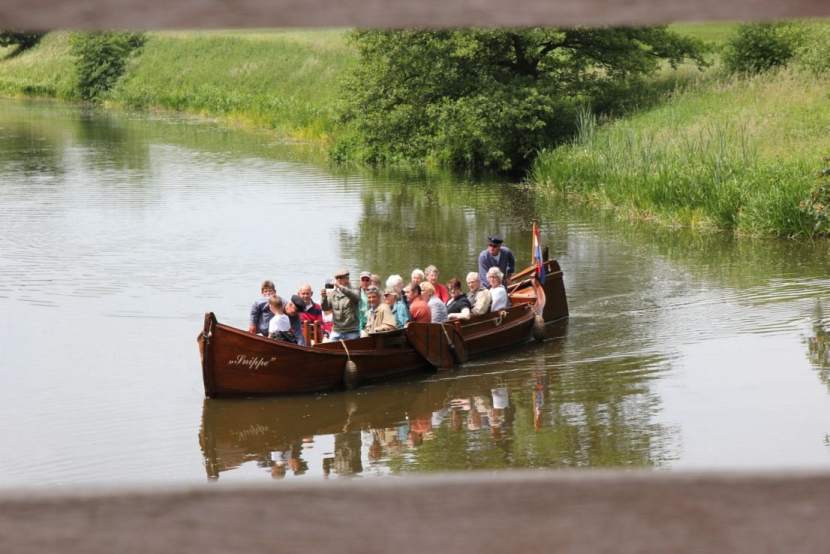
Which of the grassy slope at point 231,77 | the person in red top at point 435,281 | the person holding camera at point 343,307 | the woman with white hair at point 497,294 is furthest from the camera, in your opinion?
the grassy slope at point 231,77

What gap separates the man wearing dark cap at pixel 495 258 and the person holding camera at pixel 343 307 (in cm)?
256

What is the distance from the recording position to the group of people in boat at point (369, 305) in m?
14.4

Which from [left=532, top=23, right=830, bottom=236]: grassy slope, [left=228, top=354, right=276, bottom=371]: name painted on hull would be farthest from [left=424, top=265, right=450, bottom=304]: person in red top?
[left=532, top=23, right=830, bottom=236]: grassy slope

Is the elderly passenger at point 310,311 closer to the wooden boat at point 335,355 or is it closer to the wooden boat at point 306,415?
the wooden boat at point 335,355

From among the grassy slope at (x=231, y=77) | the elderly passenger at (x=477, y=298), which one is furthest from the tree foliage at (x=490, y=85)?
the elderly passenger at (x=477, y=298)

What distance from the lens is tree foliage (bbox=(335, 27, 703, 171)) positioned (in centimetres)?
3098

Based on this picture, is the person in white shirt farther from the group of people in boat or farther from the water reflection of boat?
the water reflection of boat

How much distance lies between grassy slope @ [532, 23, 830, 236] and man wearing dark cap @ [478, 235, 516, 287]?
291 inches

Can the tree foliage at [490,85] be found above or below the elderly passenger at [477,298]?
above

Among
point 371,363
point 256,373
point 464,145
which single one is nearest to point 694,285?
point 371,363

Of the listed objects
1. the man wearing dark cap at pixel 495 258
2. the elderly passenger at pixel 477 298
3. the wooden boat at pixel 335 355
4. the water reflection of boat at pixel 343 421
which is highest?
the man wearing dark cap at pixel 495 258

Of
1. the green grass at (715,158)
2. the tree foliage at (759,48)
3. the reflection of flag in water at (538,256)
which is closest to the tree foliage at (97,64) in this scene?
the tree foliage at (759,48)

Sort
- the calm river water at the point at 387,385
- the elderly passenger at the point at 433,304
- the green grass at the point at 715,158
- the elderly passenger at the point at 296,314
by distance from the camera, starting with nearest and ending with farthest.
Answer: the calm river water at the point at 387,385
the elderly passenger at the point at 296,314
the elderly passenger at the point at 433,304
the green grass at the point at 715,158

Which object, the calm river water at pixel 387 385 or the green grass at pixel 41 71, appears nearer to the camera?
the calm river water at pixel 387 385
